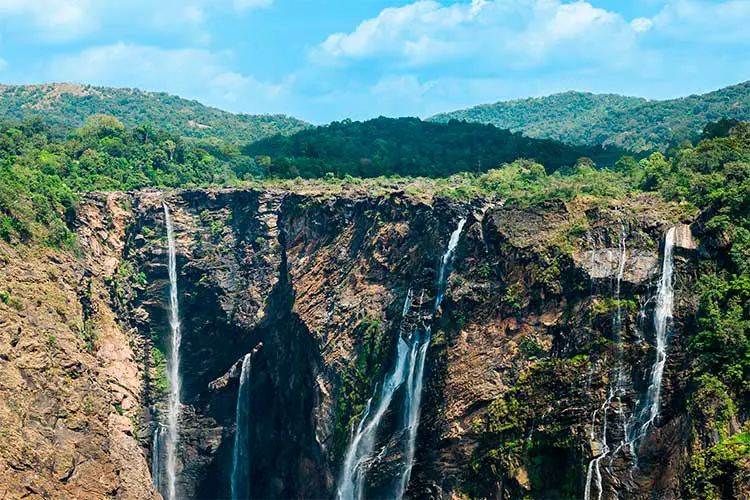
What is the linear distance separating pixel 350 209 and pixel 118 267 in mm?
17154

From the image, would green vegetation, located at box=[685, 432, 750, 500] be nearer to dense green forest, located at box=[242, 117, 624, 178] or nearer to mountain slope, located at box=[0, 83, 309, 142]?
dense green forest, located at box=[242, 117, 624, 178]

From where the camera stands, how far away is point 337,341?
51219mm

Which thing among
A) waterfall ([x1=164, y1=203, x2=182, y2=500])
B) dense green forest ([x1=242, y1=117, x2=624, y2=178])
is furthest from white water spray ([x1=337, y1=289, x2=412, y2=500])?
dense green forest ([x1=242, y1=117, x2=624, y2=178])

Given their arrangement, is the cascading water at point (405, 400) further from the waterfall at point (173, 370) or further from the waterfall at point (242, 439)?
the waterfall at point (173, 370)

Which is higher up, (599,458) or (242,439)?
(599,458)

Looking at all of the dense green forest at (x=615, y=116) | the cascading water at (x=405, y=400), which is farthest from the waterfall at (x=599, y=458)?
the dense green forest at (x=615, y=116)

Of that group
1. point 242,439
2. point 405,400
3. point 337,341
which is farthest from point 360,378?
point 242,439

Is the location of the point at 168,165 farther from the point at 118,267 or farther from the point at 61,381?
the point at 61,381

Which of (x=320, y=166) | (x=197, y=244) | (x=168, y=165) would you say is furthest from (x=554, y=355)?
(x=168, y=165)

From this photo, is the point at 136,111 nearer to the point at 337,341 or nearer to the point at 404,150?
the point at 404,150

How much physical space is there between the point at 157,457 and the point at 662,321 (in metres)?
34.9

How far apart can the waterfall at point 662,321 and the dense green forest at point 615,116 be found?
Answer: 114 ft

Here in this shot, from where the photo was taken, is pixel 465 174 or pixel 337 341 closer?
pixel 337 341

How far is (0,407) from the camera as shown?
136ft
